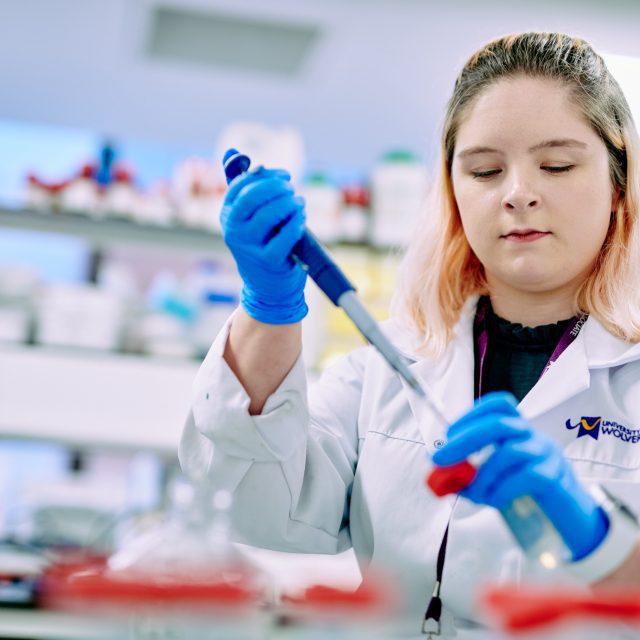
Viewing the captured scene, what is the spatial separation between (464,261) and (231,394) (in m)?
0.58

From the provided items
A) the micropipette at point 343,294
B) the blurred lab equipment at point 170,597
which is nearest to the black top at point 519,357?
the micropipette at point 343,294

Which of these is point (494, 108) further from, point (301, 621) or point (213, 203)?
point (213, 203)

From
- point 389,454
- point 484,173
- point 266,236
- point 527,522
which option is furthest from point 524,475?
point 484,173

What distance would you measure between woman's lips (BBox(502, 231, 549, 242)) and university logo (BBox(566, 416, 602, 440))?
274mm

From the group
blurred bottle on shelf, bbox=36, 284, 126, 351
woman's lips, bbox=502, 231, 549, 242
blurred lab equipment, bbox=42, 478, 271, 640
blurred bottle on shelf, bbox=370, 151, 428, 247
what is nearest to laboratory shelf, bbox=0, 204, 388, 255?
blurred bottle on shelf, bbox=370, 151, 428, 247

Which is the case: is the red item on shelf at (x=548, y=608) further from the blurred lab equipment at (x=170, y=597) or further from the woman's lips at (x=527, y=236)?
the woman's lips at (x=527, y=236)

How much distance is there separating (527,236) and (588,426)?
0.29 meters

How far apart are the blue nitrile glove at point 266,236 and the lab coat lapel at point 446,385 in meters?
0.27

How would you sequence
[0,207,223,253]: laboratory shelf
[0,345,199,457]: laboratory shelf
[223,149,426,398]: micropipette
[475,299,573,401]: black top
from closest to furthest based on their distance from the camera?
[223,149,426,398]: micropipette → [475,299,573,401]: black top → [0,345,199,457]: laboratory shelf → [0,207,223,253]: laboratory shelf

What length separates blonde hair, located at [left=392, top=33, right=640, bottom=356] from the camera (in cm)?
135

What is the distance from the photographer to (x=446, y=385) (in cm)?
137

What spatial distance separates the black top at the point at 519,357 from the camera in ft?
4.52

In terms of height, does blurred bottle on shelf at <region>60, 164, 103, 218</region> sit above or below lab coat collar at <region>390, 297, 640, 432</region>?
above

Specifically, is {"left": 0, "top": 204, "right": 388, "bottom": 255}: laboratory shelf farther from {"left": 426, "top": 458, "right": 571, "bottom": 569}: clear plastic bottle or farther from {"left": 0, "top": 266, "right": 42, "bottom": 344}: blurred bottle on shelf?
{"left": 426, "top": 458, "right": 571, "bottom": 569}: clear plastic bottle
